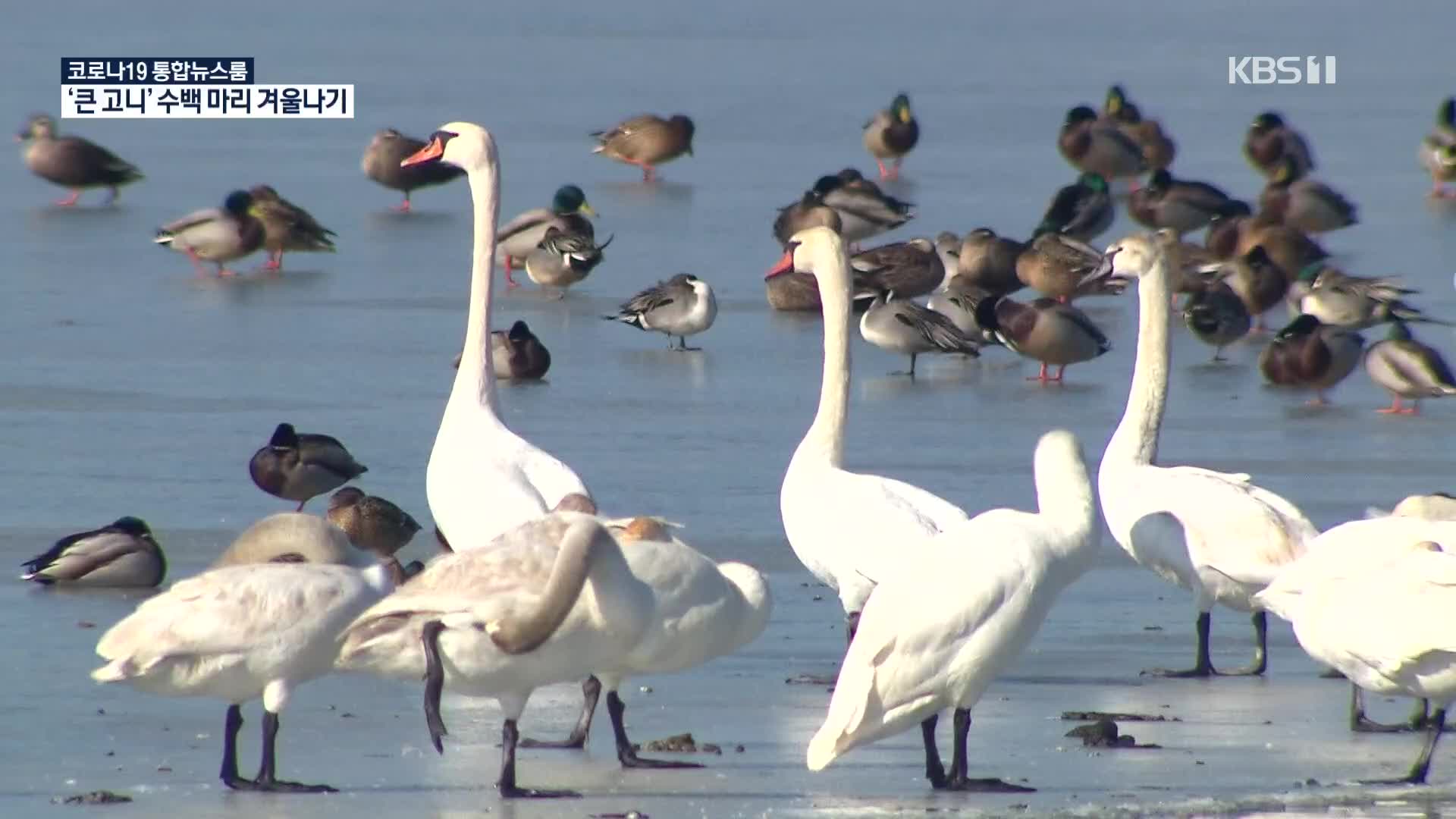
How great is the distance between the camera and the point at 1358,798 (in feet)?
21.3

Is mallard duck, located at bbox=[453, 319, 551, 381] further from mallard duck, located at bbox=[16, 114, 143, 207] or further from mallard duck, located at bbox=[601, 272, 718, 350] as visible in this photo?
mallard duck, located at bbox=[16, 114, 143, 207]

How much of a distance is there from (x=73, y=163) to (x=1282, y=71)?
1756 centimetres

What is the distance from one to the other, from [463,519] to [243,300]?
9.32 m

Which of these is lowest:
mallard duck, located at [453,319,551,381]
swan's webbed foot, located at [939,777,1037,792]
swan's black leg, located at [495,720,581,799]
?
swan's webbed foot, located at [939,777,1037,792]

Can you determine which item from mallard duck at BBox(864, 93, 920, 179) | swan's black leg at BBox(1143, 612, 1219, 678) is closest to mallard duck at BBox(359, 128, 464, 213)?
mallard duck at BBox(864, 93, 920, 179)

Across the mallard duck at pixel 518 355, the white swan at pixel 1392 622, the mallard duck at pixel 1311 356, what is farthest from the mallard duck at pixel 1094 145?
the white swan at pixel 1392 622

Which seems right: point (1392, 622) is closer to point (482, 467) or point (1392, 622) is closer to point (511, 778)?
point (511, 778)

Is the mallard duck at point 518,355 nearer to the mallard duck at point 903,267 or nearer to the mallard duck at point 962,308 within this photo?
the mallard duck at point 962,308

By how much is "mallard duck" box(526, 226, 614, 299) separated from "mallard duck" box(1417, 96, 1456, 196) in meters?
8.75

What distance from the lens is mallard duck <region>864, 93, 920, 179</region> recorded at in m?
A: 24.9

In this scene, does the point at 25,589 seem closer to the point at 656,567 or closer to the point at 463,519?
the point at 463,519

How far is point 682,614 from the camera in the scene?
22.0 feet

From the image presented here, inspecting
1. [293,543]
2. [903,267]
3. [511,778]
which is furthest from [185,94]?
[511,778]

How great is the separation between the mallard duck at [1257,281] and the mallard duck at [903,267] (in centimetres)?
182
